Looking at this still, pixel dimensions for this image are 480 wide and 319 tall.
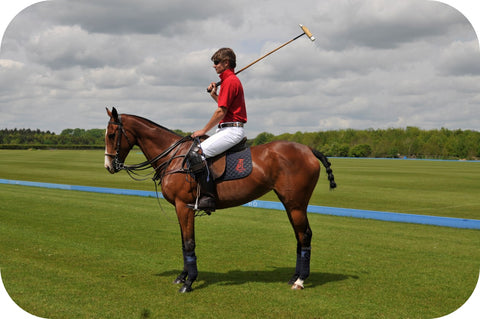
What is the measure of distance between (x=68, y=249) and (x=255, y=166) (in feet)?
15.3

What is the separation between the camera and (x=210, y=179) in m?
6.32

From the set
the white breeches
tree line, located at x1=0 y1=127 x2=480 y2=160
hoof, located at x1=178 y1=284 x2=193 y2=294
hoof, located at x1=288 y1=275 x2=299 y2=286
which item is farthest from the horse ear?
tree line, located at x1=0 y1=127 x2=480 y2=160

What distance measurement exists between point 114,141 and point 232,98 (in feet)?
6.75

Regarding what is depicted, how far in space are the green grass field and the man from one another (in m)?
1.55

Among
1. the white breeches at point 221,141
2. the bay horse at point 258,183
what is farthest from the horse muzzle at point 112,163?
the white breeches at point 221,141

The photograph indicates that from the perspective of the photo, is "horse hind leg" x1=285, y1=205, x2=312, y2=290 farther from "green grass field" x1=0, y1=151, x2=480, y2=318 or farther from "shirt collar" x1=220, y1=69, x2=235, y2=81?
"shirt collar" x1=220, y1=69, x2=235, y2=81

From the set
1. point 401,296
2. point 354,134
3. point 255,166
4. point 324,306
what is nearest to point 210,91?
point 255,166

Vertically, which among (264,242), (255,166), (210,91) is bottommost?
(264,242)

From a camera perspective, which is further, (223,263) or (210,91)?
(223,263)

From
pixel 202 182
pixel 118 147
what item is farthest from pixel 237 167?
pixel 118 147

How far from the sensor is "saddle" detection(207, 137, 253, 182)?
6324 millimetres

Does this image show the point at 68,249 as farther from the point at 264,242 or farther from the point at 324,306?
the point at 324,306

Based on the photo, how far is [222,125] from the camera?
20.8 ft

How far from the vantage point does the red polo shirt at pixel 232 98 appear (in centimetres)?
610
